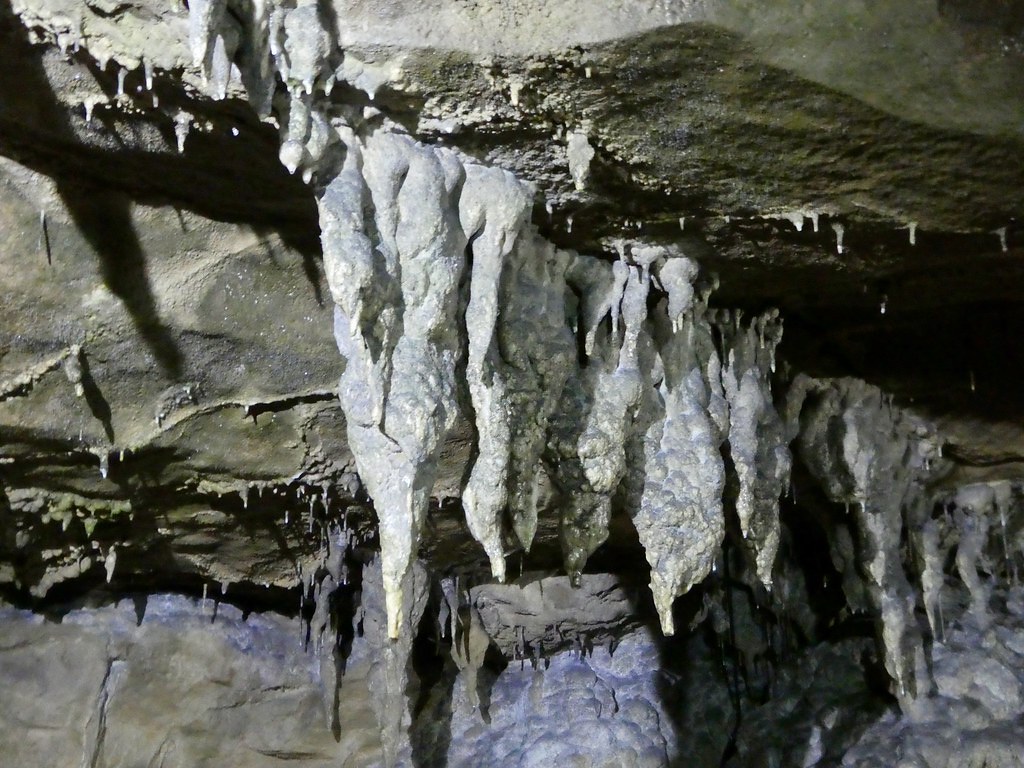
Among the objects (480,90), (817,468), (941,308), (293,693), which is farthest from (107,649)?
(941,308)

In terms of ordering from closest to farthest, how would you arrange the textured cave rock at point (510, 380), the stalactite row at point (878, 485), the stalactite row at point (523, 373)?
the textured cave rock at point (510, 380)
the stalactite row at point (523, 373)
the stalactite row at point (878, 485)

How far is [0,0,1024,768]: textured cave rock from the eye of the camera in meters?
2.23

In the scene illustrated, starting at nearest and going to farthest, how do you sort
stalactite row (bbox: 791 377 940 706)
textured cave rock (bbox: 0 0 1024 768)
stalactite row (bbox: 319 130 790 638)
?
1. textured cave rock (bbox: 0 0 1024 768)
2. stalactite row (bbox: 319 130 790 638)
3. stalactite row (bbox: 791 377 940 706)

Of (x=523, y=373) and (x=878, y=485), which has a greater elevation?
(x=523, y=373)

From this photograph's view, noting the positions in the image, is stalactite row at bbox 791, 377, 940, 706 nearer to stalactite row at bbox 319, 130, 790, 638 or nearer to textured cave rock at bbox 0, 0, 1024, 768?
textured cave rock at bbox 0, 0, 1024, 768

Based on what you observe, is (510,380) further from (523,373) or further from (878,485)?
(878,485)

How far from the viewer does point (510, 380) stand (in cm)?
294

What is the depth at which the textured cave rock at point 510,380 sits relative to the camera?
223cm

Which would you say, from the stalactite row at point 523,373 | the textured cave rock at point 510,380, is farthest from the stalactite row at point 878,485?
the stalactite row at point 523,373

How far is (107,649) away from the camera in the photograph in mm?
5219

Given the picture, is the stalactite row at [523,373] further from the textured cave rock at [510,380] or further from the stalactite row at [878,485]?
the stalactite row at [878,485]

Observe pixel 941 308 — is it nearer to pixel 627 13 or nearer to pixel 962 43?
pixel 962 43

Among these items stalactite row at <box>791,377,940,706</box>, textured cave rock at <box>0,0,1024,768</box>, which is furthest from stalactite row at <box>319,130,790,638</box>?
stalactite row at <box>791,377,940,706</box>

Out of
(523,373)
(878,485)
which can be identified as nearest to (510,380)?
(523,373)
